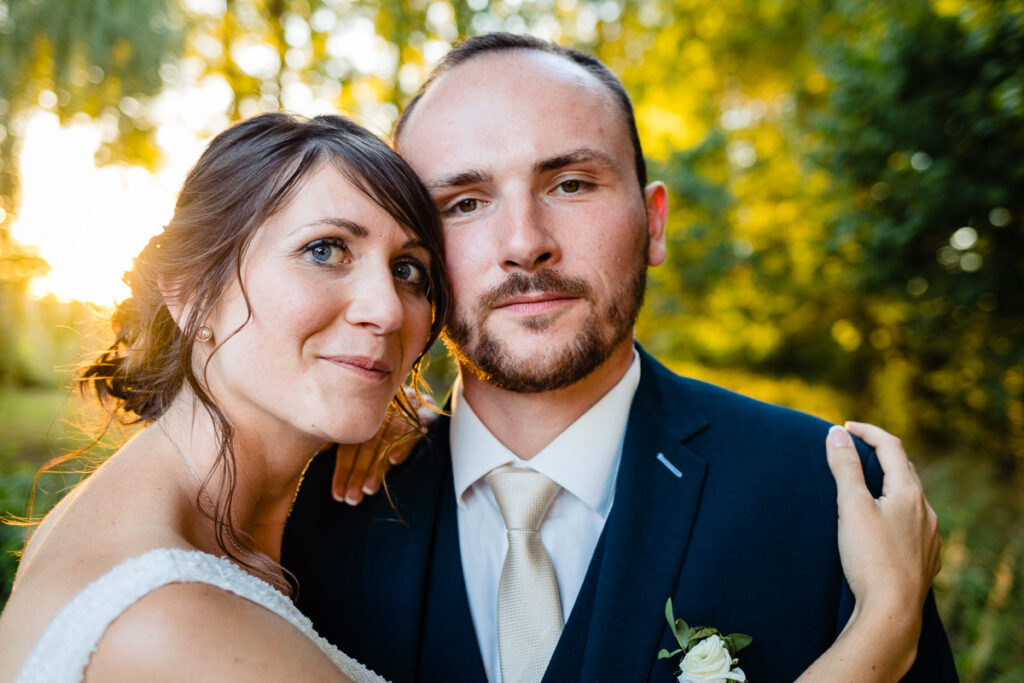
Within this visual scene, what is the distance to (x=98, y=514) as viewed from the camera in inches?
58.6

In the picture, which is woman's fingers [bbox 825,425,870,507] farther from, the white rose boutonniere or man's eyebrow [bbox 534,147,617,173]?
man's eyebrow [bbox 534,147,617,173]

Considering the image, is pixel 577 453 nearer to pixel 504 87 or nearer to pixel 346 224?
pixel 346 224

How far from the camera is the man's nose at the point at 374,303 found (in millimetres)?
1783

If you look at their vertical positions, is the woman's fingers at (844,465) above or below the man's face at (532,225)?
below

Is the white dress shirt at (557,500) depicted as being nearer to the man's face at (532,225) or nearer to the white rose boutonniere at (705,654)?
the man's face at (532,225)

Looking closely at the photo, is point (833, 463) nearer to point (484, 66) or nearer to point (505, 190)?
point (505, 190)

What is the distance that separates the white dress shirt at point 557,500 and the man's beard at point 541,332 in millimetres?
184

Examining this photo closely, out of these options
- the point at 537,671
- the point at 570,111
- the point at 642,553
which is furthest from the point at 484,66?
the point at 537,671

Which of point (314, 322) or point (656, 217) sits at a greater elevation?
point (656, 217)

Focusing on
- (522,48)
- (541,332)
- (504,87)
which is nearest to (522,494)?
(541,332)

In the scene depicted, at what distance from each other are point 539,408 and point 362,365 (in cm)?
67

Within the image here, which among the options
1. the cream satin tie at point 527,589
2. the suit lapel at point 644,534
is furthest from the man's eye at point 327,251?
the suit lapel at point 644,534

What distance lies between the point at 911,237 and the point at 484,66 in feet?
20.1

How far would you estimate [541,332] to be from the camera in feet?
6.96
